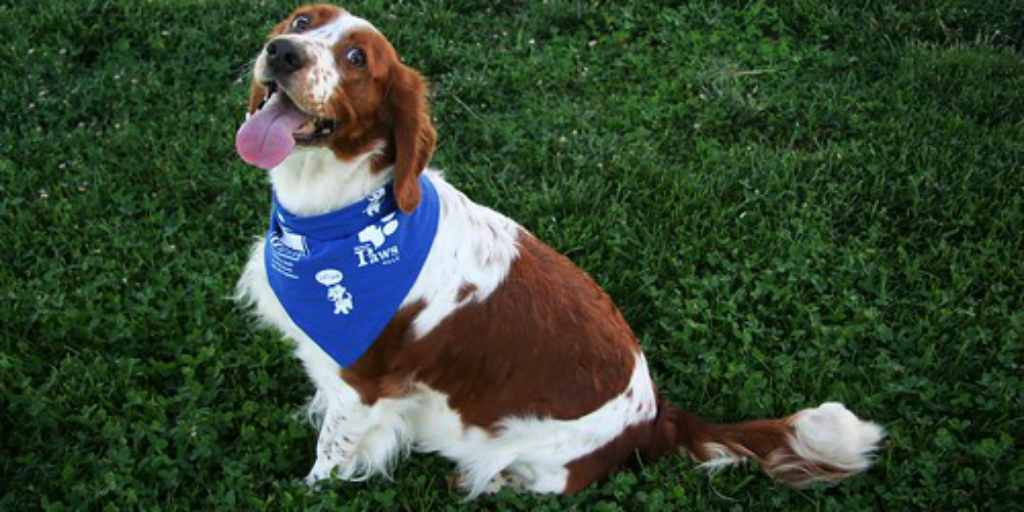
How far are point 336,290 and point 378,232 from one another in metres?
0.22

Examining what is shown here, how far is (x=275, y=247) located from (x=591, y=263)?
5.48 ft

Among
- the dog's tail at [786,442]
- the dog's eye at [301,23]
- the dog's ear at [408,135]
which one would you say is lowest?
the dog's tail at [786,442]

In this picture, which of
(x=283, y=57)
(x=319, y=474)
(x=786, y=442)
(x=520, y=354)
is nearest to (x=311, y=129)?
(x=283, y=57)

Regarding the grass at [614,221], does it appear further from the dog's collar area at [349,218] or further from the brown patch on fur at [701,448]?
the dog's collar area at [349,218]

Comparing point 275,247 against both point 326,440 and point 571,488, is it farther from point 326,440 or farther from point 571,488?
point 571,488

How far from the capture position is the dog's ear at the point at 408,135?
2.71 metres

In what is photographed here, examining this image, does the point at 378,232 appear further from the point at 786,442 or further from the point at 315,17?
the point at 786,442

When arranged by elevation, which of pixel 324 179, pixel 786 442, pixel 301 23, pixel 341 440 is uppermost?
pixel 301 23

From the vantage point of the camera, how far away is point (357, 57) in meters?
2.68

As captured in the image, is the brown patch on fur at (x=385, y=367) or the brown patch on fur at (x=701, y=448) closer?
the brown patch on fur at (x=385, y=367)

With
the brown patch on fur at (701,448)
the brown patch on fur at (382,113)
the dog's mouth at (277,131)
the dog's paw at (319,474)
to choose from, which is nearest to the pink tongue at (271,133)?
the dog's mouth at (277,131)

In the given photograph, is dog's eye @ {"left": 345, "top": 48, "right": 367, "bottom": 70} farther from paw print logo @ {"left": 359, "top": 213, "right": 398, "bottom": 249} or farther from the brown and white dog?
paw print logo @ {"left": 359, "top": 213, "right": 398, "bottom": 249}

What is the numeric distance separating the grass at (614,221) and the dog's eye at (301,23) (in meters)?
1.39

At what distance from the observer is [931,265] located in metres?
4.29
